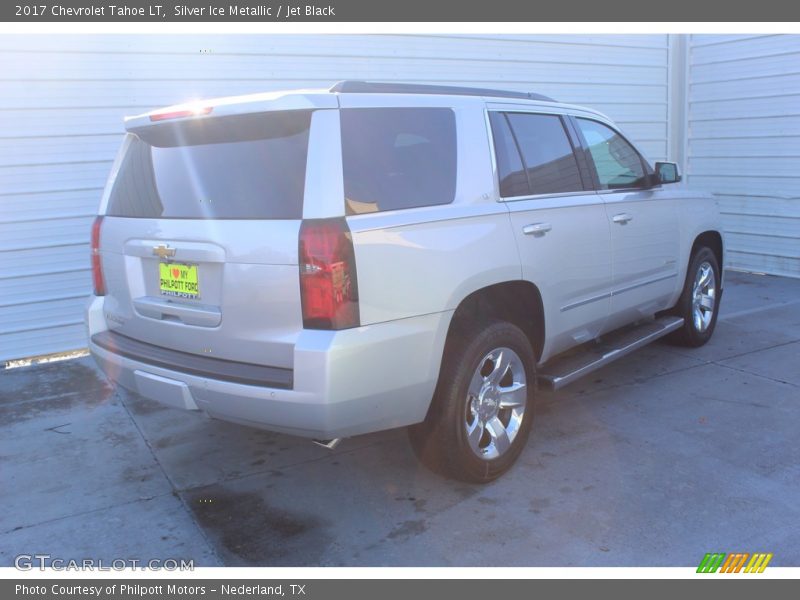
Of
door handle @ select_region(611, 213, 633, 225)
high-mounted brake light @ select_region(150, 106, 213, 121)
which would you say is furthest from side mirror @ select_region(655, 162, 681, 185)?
high-mounted brake light @ select_region(150, 106, 213, 121)

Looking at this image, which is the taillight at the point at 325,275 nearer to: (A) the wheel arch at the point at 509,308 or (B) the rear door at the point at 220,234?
(B) the rear door at the point at 220,234

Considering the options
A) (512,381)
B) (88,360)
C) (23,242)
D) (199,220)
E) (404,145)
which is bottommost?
(88,360)

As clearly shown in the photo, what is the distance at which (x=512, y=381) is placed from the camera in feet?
13.0

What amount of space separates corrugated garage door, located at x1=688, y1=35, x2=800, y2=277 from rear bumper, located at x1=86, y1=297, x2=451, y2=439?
287 inches

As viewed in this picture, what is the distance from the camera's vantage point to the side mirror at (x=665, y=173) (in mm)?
5215

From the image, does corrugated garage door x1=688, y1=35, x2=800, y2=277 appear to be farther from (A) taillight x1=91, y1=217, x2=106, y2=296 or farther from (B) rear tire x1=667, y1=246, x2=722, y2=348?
(A) taillight x1=91, y1=217, x2=106, y2=296

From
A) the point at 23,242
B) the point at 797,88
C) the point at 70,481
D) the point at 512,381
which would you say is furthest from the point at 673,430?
the point at 797,88

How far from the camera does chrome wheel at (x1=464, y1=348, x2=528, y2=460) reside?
370cm

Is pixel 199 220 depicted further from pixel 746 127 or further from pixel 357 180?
pixel 746 127

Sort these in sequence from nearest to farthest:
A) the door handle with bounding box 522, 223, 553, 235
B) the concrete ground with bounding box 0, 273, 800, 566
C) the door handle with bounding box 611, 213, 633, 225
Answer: the concrete ground with bounding box 0, 273, 800, 566 → the door handle with bounding box 522, 223, 553, 235 → the door handle with bounding box 611, 213, 633, 225

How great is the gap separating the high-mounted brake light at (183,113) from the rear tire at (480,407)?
156 centimetres

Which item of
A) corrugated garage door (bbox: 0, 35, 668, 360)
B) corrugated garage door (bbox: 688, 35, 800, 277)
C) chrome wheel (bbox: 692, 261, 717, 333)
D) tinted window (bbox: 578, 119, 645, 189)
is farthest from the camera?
corrugated garage door (bbox: 688, 35, 800, 277)

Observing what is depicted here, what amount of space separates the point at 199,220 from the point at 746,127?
27.1 feet

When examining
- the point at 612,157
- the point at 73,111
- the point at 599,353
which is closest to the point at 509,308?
the point at 599,353
